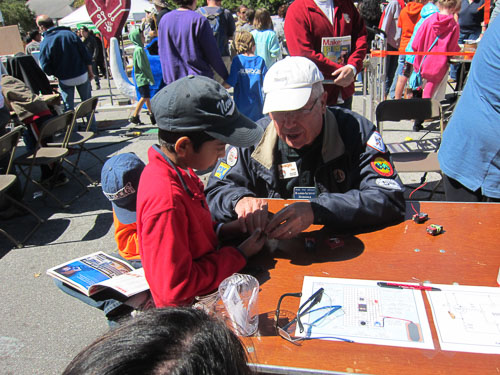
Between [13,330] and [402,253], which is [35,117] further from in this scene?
[402,253]

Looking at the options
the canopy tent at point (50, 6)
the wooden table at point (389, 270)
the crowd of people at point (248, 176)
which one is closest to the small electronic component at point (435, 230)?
the wooden table at point (389, 270)

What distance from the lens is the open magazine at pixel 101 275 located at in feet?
5.45

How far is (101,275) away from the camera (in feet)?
6.31

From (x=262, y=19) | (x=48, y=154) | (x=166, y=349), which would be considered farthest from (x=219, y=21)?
(x=166, y=349)

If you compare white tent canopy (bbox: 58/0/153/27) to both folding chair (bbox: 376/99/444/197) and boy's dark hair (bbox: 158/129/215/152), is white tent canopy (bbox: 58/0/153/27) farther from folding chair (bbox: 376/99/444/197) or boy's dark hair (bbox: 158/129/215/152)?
boy's dark hair (bbox: 158/129/215/152)

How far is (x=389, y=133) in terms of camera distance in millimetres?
6230

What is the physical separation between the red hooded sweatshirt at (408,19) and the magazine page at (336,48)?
4342mm

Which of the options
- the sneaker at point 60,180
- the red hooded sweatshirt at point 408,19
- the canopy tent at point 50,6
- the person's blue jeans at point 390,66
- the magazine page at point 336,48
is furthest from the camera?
the canopy tent at point 50,6

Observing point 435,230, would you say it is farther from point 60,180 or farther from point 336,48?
point 60,180

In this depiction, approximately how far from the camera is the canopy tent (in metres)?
42.0

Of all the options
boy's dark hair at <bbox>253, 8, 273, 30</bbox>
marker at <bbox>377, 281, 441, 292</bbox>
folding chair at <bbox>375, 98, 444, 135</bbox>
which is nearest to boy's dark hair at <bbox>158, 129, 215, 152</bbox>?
marker at <bbox>377, 281, 441, 292</bbox>

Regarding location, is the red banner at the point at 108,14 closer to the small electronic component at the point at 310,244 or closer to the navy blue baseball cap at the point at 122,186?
the navy blue baseball cap at the point at 122,186

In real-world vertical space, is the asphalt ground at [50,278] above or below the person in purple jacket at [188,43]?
below

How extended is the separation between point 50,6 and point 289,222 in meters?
50.3
